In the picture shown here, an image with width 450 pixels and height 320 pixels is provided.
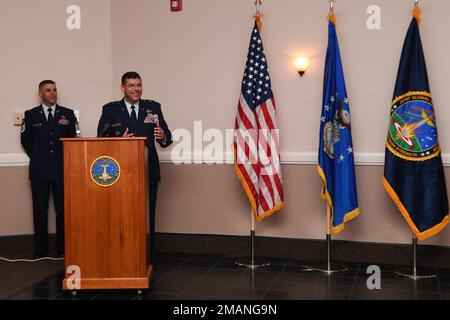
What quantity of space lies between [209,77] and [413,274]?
7.77 ft

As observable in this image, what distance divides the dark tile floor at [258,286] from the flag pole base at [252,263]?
67mm

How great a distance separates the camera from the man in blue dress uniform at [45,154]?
4762mm

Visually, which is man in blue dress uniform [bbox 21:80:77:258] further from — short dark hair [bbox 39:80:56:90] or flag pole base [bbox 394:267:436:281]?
flag pole base [bbox 394:267:436:281]

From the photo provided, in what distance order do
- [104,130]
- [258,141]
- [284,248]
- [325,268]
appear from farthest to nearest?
[284,248] → [258,141] → [325,268] → [104,130]

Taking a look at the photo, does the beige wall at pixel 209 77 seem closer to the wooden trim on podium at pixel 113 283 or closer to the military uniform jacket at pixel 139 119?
the military uniform jacket at pixel 139 119

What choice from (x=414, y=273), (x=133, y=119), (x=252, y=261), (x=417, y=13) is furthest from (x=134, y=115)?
(x=414, y=273)

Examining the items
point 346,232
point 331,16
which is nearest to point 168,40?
point 331,16

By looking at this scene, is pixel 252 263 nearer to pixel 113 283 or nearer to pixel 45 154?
pixel 113 283

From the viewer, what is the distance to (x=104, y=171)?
3.46 m

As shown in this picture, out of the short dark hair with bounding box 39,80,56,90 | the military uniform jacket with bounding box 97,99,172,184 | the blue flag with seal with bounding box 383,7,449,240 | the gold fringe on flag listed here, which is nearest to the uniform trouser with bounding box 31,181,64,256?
the short dark hair with bounding box 39,80,56,90

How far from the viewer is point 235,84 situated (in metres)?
4.84

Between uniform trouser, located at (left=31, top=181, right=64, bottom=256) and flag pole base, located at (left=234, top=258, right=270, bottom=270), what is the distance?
159cm
